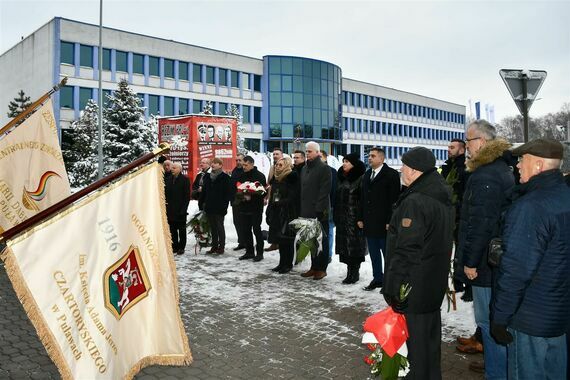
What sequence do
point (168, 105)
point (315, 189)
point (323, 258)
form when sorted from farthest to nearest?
point (168, 105), point (323, 258), point (315, 189)

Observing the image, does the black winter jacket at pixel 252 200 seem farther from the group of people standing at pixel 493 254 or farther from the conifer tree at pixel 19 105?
the conifer tree at pixel 19 105

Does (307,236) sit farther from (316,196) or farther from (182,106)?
(182,106)

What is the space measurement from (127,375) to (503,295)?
2568 millimetres

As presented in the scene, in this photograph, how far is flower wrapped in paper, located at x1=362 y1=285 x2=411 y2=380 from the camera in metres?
3.56

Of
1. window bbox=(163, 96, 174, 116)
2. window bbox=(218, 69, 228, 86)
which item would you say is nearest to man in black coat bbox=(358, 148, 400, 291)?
window bbox=(163, 96, 174, 116)

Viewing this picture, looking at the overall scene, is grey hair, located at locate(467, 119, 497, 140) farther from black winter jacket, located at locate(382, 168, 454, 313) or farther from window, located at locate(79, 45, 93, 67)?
window, located at locate(79, 45, 93, 67)

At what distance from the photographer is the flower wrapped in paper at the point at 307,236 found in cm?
761

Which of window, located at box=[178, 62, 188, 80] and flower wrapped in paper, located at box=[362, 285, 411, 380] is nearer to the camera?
flower wrapped in paper, located at box=[362, 285, 411, 380]

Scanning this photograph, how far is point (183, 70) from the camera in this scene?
4934cm

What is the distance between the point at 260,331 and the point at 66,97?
4082cm

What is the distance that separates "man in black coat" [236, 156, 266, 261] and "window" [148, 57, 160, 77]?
40.1 metres

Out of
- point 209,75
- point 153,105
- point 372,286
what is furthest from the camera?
point 209,75

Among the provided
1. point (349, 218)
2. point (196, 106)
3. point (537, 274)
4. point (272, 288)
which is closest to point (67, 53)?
point (196, 106)

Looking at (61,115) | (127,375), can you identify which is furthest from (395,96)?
(127,375)
